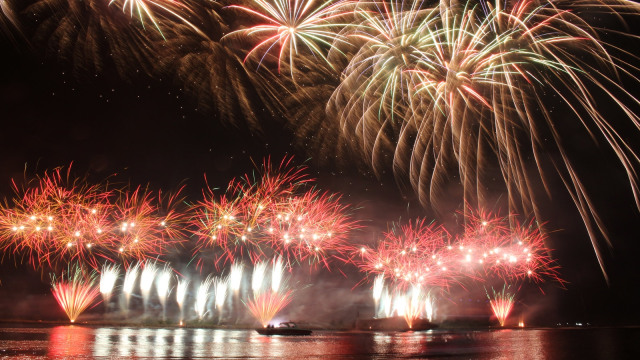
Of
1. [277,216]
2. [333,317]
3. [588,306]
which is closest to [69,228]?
[277,216]

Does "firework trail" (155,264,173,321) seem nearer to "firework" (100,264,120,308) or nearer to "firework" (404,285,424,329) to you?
"firework" (100,264,120,308)

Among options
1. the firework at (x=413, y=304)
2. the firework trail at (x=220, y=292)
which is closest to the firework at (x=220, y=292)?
the firework trail at (x=220, y=292)

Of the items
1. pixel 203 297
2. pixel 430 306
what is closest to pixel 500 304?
pixel 430 306

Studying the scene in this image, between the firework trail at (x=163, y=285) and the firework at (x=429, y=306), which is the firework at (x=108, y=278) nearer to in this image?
the firework trail at (x=163, y=285)

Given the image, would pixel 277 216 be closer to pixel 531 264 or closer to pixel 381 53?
pixel 381 53

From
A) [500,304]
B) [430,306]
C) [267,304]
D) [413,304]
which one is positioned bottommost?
[430,306]

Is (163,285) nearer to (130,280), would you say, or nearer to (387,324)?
(130,280)
